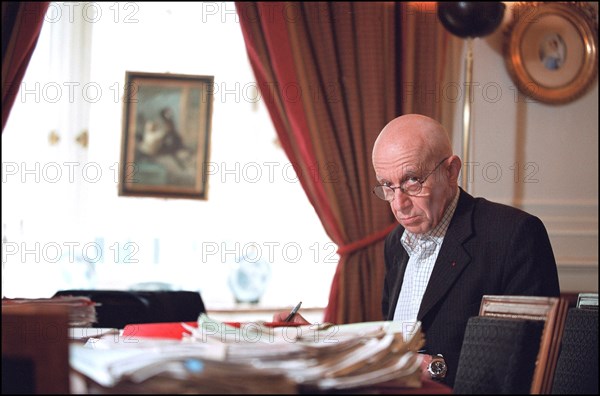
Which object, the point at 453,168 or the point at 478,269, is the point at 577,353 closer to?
the point at 478,269

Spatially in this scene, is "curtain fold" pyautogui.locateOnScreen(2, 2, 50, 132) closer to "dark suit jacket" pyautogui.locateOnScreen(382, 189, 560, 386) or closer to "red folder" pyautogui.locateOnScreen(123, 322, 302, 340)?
"red folder" pyautogui.locateOnScreen(123, 322, 302, 340)

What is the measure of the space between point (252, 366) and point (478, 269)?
187cm

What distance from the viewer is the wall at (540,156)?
608 centimetres

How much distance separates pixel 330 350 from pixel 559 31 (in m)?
5.38

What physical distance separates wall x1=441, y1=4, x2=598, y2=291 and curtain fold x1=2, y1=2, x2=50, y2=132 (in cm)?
292

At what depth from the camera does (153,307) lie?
406cm

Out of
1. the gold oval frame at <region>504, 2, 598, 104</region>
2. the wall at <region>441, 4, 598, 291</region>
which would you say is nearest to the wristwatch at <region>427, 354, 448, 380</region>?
the wall at <region>441, 4, 598, 291</region>

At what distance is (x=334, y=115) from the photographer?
5.85 meters

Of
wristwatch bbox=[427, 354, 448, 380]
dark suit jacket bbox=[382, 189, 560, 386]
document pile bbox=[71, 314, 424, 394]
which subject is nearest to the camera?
document pile bbox=[71, 314, 424, 394]

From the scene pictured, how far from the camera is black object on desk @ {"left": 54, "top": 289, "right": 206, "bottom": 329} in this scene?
398cm

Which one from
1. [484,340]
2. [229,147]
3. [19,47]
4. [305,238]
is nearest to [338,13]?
[229,147]

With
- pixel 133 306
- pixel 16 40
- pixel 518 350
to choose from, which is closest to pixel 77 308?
pixel 518 350

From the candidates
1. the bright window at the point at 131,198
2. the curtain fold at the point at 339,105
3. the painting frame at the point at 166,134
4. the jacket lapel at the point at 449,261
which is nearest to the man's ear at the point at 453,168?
the jacket lapel at the point at 449,261

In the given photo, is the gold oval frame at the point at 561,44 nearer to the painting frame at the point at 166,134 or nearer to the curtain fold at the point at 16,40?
the painting frame at the point at 166,134
